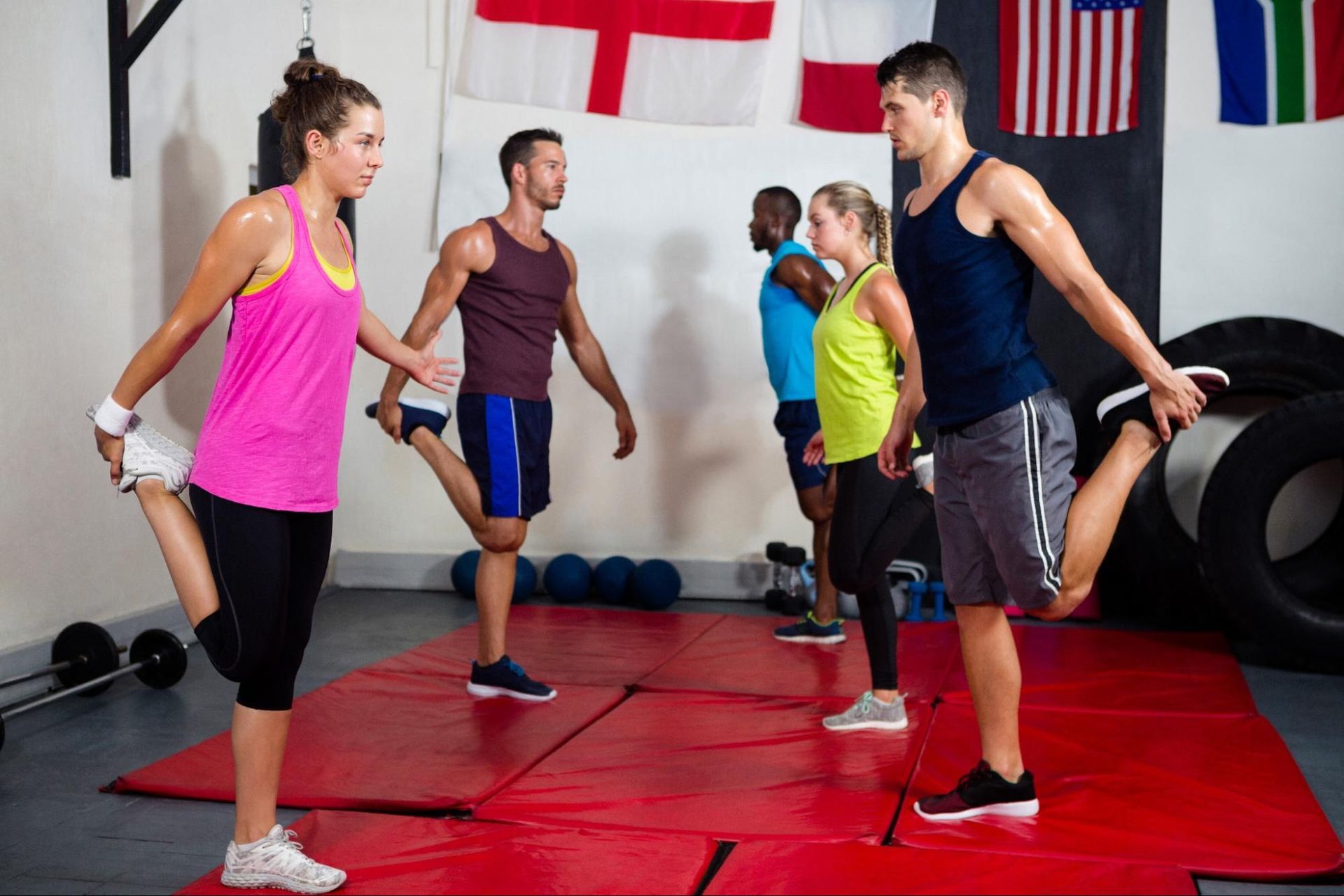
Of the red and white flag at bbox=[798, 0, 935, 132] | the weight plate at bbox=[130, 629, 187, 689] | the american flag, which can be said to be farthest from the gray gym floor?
the red and white flag at bbox=[798, 0, 935, 132]

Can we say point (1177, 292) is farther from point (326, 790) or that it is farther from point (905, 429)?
point (326, 790)

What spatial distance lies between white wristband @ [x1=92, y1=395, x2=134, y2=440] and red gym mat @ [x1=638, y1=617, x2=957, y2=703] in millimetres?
2155

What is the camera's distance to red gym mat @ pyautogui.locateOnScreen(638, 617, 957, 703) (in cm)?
399

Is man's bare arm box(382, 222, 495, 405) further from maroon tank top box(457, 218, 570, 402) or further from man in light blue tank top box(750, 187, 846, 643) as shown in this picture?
man in light blue tank top box(750, 187, 846, 643)

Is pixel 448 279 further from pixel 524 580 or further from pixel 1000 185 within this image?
pixel 524 580

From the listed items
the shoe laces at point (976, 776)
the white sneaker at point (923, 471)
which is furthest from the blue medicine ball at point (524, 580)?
the shoe laces at point (976, 776)

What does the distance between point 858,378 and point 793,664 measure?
1321mm

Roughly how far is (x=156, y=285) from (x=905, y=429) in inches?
124

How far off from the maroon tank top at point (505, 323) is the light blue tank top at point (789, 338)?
124 centimetres

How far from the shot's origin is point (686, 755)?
323 centimetres

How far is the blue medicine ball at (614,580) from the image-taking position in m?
5.64

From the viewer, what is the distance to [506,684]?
12.6ft

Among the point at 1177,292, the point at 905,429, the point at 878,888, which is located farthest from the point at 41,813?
the point at 1177,292

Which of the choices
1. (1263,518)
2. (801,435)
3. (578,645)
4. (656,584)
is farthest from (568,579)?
(1263,518)
